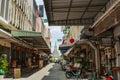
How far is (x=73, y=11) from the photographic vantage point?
17.5 meters

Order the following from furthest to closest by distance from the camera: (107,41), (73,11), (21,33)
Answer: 1. (21,33)
2. (73,11)
3. (107,41)

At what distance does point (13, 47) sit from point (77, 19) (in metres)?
10.5

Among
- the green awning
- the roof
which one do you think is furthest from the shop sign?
the green awning

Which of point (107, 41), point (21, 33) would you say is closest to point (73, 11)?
point (107, 41)

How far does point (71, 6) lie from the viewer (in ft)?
53.0

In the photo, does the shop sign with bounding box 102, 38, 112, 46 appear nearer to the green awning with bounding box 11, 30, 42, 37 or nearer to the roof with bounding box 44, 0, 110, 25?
the roof with bounding box 44, 0, 110, 25

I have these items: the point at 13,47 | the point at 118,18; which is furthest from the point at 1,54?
the point at 118,18

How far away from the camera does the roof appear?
15.3 metres

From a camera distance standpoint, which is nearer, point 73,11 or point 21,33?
point 73,11

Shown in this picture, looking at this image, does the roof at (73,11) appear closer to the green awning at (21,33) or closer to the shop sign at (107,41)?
the green awning at (21,33)

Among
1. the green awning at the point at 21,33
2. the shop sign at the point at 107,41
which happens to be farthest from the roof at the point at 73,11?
the shop sign at the point at 107,41

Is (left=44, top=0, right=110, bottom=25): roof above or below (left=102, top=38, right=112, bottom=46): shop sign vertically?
above

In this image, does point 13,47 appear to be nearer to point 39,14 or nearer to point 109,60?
point 109,60

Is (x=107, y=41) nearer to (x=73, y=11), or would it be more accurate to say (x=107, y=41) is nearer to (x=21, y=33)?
(x=73, y=11)
